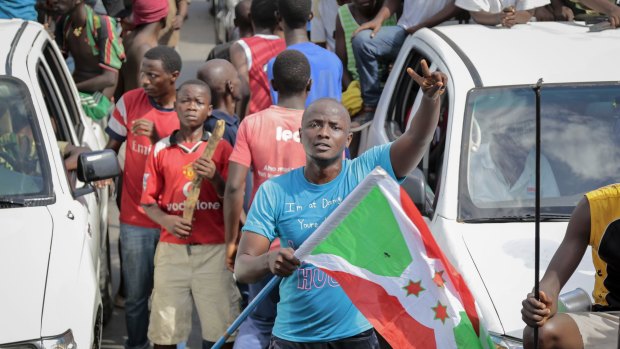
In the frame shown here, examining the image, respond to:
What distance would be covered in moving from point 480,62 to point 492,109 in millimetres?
402

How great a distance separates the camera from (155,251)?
6770 millimetres

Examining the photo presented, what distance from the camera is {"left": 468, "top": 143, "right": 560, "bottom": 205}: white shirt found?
19.2ft

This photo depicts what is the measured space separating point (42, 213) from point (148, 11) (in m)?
4.43

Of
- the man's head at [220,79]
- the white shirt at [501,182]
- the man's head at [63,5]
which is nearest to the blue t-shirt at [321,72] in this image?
the man's head at [220,79]

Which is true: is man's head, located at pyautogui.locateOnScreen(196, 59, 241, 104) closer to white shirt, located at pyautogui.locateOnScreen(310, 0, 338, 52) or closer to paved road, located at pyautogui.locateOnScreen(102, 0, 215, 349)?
paved road, located at pyautogui.locateOnScreen(102, 0, 215, 349)

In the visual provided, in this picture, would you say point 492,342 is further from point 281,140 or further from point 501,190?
point 281,140

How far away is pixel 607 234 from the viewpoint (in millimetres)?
4379

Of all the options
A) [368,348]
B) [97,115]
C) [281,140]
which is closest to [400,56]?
[281,140]

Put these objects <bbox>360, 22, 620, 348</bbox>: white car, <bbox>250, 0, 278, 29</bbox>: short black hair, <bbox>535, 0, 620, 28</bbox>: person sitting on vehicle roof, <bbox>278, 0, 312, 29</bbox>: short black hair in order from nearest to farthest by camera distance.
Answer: <bbox>360, 22, 620, 348</bbox>: white car < <bbox>278, 0, 312, 29</bbox>: short black hair < <bbox>250, 0, 278, 29</bbox>: short black hair < <bbox>535, 0, 620, 28</bbox>: person sitting on vehicle roof

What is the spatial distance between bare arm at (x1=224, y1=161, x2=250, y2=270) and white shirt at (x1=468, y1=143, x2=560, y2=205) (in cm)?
116

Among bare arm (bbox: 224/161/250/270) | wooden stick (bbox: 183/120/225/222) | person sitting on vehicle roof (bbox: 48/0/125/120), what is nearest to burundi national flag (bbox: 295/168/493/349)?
bare arm (bbox: 224/161/250/270)

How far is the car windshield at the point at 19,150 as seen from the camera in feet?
19.5

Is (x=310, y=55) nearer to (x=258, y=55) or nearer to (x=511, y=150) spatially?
(x=258, y=55)

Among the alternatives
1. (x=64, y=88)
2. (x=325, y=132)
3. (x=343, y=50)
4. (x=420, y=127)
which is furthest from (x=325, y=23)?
(x=420, y=127)
